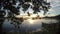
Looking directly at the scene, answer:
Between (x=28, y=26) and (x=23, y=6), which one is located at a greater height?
(x=23, y=6)

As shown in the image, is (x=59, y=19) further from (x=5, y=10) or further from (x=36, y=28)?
(x=5, y=10)

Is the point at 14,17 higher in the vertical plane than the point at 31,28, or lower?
higher

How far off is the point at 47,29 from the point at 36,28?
0.14 m

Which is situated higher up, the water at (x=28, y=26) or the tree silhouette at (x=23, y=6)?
the tree silhouette at (x=23, y=6)

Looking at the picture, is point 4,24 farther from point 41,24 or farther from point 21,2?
point 41,24

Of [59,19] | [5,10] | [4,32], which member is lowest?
[4,32]

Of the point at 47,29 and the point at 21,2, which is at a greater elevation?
the point at 21,2

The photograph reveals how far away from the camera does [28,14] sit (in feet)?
4.84

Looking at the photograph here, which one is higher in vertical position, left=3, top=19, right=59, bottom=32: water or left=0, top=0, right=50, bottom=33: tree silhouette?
left=0, top=0, right=50, bottom=33: tree silhouette

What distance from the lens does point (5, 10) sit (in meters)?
1.47

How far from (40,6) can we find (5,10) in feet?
1.39

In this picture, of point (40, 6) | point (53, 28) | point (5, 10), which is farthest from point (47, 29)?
point (5, 10)

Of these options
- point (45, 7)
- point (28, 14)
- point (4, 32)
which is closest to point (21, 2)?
point (28, 14)

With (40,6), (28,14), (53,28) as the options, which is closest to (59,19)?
(53,28)
